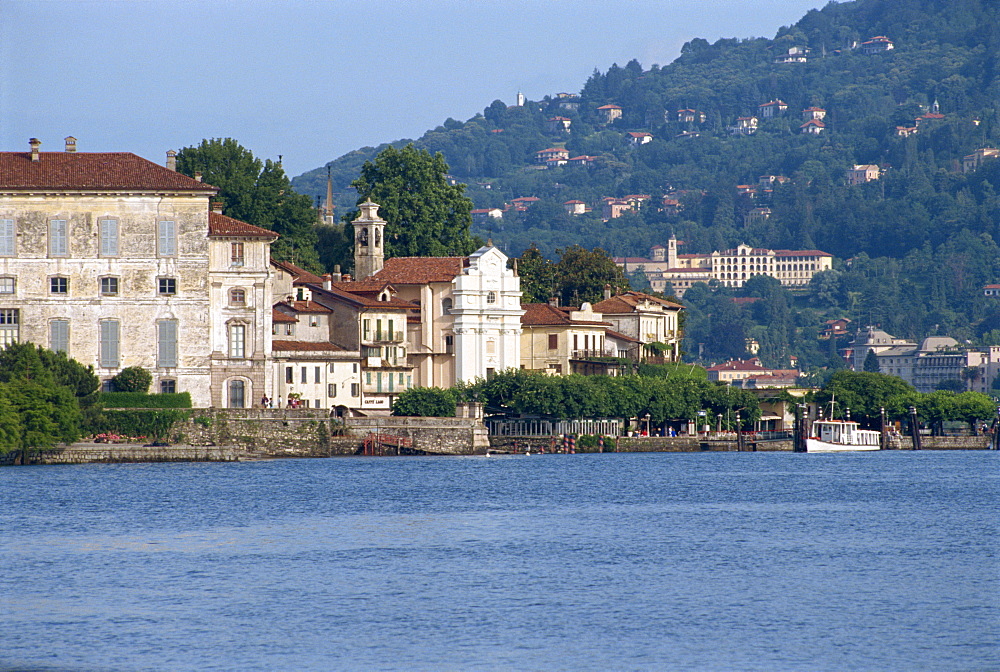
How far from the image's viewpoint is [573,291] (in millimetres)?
119438

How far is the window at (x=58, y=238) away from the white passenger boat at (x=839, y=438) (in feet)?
152

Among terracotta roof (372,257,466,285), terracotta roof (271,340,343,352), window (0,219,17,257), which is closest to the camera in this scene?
window (0,219,17,257)

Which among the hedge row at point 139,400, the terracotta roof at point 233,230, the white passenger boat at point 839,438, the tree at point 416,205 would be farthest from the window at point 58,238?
the white passenger boat at point 839,438

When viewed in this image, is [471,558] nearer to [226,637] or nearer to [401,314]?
[226,637]

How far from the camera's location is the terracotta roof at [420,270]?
97812mm

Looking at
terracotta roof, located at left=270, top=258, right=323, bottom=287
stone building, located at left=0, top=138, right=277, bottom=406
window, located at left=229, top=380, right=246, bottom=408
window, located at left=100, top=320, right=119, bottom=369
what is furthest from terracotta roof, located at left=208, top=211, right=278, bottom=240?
terracotta roof, located at left=270, top=258, right=323, bottom=287

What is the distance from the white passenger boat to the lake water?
39.0m

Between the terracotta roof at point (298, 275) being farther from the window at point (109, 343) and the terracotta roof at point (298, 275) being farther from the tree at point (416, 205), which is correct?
the window at point (109, 343)

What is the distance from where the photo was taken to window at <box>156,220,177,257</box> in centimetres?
7875

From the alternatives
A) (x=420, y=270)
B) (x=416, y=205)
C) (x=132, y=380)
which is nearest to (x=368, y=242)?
(x=420, y=270)

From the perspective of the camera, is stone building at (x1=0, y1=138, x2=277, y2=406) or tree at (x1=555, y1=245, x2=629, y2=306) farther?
tree at (x1=555, y1=245, x2=629, y2=306)

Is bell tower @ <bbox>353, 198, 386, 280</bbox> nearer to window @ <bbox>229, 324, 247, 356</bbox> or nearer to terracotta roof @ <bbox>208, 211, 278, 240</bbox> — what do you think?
terracotta roof @ <bbox>208, 211, 278, 240</bbox>

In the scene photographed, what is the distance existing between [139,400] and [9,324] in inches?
292

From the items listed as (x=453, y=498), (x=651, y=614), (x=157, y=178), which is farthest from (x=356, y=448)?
(x=651, y=614)
